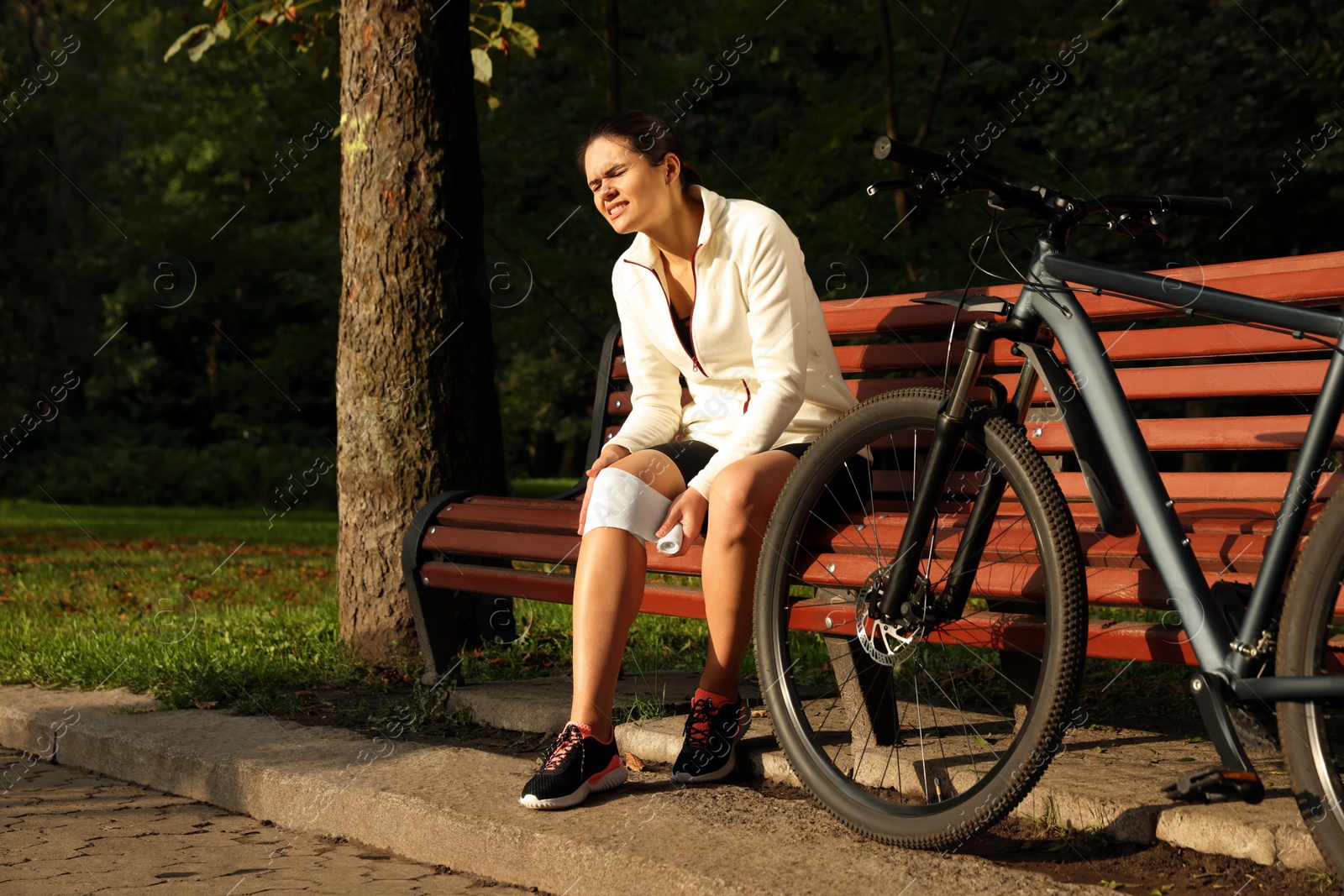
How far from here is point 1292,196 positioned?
1366 centimetres

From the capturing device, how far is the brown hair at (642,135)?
3549 mm

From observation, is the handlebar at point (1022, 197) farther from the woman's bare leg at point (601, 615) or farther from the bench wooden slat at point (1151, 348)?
the woman's bare leg at point (601, 615)

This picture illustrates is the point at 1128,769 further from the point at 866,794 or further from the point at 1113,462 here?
the point at 1113,462

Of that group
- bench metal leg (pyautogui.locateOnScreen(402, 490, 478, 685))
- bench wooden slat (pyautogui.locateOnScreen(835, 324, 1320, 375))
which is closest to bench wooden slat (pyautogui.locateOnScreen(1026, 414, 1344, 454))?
bench wooden slat (pyautogui.locateOnScreen(835, 324, 1320, 375))

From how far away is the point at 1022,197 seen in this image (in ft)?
8.92

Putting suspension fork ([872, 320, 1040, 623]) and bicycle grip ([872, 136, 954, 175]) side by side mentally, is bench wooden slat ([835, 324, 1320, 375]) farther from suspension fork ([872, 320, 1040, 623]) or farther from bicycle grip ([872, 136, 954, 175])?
bicycle grip ([872, 136, 954, 175])

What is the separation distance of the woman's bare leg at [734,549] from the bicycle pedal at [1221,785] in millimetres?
1078

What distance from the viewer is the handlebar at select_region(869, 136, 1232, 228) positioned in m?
2.67

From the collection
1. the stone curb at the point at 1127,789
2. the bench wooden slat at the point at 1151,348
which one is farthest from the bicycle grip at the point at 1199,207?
the stone curb at the point at 1127,789

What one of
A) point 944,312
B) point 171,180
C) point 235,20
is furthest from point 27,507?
point 944,312

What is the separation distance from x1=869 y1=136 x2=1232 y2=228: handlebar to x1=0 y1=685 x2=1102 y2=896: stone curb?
1289 mm

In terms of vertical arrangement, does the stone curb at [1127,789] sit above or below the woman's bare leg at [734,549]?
below

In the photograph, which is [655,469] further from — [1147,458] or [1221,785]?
[1221,785]

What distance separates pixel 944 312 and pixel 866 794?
1549 mm
